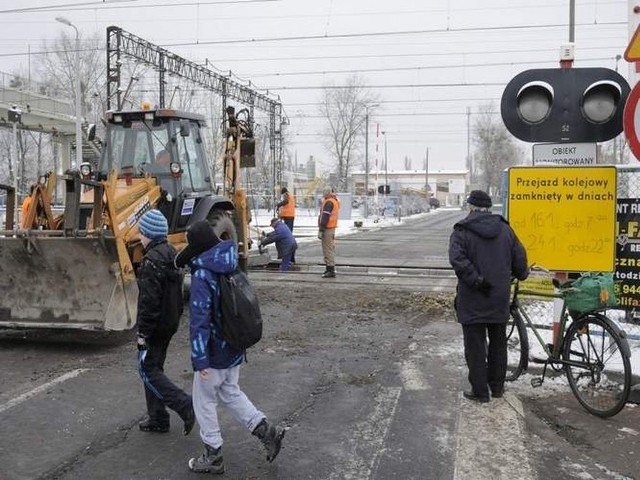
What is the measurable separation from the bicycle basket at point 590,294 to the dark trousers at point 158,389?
334 cm

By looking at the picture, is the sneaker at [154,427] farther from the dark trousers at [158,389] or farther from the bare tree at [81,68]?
the bare tree at [81,68]

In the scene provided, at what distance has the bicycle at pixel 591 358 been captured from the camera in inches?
207

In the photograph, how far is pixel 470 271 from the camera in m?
5.43

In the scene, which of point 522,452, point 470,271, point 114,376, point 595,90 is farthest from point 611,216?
point 114,376

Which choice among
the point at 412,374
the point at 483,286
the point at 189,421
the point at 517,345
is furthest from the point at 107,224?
the point at 517,345

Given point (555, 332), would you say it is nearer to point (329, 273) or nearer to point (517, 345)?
point (517, 345)

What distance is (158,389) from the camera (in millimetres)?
4793

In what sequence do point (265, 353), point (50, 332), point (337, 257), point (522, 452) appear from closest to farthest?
1. point (522, 452)
2. point (265, 353)
3. point (50, 332)
4. point (337, 257)

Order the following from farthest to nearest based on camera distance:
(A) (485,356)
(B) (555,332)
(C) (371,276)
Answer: (C) (371,276)
(B) (555,332)
(A) (485,356)

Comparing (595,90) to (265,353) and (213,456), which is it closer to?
(265,353)

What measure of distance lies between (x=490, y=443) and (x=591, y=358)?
4.69ft

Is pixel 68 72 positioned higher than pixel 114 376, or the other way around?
pixel 68 72

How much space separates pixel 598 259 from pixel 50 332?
21.8 ft

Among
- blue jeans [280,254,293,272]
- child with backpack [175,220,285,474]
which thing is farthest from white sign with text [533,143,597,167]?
blue jeans [280,254,293,272]
